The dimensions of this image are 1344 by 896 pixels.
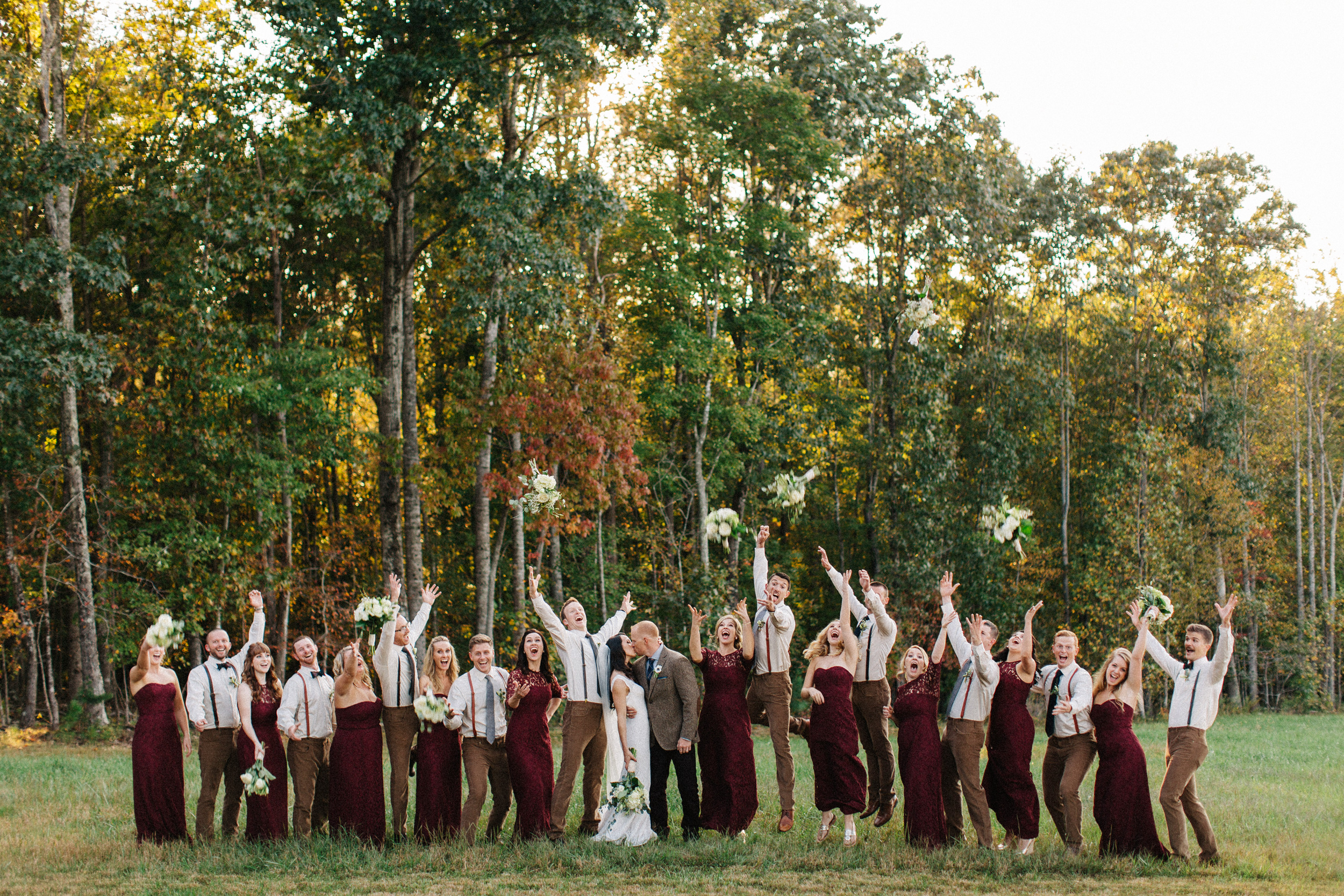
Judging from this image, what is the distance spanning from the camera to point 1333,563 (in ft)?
119

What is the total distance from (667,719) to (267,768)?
322cm

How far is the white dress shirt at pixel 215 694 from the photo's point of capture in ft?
30.0

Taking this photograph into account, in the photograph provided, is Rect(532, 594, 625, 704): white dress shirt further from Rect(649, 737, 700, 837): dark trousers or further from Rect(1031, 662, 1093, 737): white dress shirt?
Rect(1031, 662, 1093, 737): white dress shirt

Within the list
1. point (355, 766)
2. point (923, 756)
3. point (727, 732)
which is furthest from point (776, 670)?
point (355, 766)

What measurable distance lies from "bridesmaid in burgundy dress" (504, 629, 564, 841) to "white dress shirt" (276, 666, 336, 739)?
56.4 inches

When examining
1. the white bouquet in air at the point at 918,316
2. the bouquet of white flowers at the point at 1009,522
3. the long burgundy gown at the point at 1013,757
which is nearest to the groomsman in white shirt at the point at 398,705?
the long burgundy gown at the point at 1013,757

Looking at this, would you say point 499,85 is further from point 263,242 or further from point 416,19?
point 263,242

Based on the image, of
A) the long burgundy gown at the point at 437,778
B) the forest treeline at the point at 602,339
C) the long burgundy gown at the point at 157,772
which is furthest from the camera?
the forest treeline at the point at 602,339

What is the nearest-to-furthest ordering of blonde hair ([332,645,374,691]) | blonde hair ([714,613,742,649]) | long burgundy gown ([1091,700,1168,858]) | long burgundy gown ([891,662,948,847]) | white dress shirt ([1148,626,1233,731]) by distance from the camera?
white dress shirt ([1148,626,1233,731]) < long burgundy gown ([1091,700,1168,858]) < long burgundy gown ([891,662,948,847]) < blonde hair ([332,645,374,691]) < blonde hair ([714,613,742,649])

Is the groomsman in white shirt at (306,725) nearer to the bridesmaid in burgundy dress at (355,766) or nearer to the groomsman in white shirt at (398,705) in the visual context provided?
the bridesmaid in burgundy dress at (355,766)

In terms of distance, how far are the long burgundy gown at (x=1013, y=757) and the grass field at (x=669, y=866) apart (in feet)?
0.88

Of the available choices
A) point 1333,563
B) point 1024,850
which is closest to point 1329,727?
point 1333,563

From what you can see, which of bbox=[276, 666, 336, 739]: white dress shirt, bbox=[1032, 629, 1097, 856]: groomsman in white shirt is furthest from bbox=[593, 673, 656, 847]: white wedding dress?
bbox=[1032, 629, 1097, 856]: groomsman in white shirt

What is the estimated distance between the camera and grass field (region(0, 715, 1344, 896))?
7.75m
